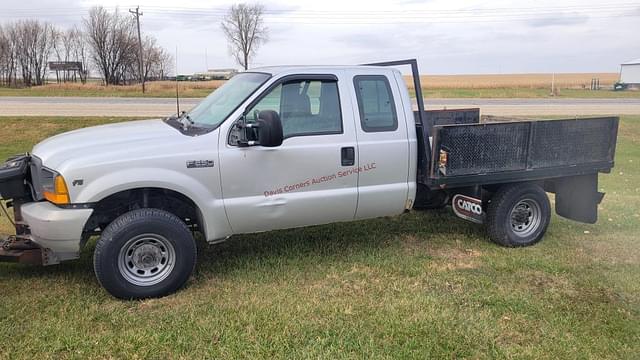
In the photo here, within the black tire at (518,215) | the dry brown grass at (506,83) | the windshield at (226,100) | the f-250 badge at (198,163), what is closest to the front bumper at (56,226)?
the f-250 badge at (198,163)

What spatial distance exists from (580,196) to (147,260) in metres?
4.88


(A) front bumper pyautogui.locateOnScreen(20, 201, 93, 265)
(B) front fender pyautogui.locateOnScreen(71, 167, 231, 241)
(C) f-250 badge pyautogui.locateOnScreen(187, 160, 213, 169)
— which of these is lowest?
(A) front bumper pyautogui.locateOnScreen(20, 201, 93, 265)

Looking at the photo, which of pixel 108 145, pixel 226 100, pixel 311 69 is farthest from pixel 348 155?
pixel 108 145

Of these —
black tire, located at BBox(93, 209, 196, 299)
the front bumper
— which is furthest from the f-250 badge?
the front bumper

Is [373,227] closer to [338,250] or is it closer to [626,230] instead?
[338,250]

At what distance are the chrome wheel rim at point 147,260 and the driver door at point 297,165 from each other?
612 millimetres

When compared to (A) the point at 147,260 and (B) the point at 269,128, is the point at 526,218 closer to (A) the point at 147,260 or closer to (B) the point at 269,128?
(B) the point at 269,128

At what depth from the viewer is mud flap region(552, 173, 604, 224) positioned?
255 inches

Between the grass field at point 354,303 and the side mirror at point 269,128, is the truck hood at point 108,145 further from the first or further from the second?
the grass field at point 354,303

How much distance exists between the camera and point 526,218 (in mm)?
6285

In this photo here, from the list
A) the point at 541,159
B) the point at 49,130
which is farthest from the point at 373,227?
the point at 49,130

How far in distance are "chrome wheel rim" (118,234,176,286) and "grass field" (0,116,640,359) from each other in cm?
21

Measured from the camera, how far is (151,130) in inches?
195

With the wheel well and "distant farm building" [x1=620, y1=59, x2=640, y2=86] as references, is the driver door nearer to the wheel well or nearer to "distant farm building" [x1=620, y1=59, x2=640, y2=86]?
the wheel well
